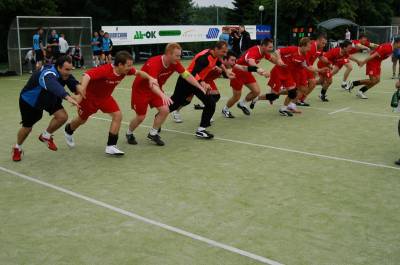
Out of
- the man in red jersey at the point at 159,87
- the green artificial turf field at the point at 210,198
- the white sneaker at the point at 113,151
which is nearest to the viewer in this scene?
the green artificial turf field at the point at 210,198

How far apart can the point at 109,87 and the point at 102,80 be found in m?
0.20

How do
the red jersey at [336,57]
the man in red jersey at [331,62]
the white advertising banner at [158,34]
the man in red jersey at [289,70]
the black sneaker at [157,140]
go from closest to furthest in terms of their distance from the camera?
the black sneaker at [157,140]
the man in red jersey at [289,70]
the man in red jersey at [331,62]
the red jersey at [336,57]
the white advertising banner at [158,34]

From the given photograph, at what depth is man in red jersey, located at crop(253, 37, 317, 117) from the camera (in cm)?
1117

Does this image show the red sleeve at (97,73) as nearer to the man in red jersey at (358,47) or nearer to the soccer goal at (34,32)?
the man in red jersey at (358,47)

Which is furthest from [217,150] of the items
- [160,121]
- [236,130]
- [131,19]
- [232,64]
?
[131,19]

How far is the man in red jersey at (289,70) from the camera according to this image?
11172 millimetres

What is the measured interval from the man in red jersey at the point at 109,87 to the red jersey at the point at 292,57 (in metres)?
4.28

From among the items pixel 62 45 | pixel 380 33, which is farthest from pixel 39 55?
pixel 380 33

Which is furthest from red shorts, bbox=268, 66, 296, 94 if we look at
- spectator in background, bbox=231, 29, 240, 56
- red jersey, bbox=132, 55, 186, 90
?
spectator in background, bbox=231, 29, 240, 56

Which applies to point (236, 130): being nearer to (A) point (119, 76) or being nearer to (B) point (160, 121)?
(B) point (160, 121)

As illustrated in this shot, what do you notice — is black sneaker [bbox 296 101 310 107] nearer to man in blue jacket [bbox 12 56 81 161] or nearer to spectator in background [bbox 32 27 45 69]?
man in blue jacket [bbox 12 56 81 161]

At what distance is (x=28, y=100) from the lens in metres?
7.39

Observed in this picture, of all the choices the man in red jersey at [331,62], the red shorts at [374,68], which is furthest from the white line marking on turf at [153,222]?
the red shorts at [374,68]

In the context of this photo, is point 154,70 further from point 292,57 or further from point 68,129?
point 292,57
